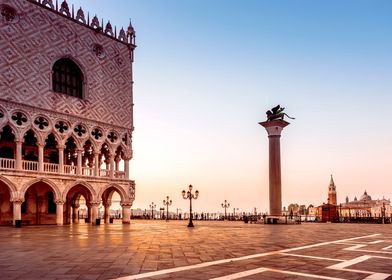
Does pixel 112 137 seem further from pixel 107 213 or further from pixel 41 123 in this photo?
pixel 107 213

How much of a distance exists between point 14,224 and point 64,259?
18953mm

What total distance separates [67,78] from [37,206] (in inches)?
383

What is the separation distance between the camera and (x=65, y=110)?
29.8 metres

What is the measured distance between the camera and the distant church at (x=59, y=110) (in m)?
26.9

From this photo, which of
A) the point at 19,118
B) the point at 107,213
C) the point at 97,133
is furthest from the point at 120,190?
the point at 19,118

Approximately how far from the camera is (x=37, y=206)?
3142 centimetres

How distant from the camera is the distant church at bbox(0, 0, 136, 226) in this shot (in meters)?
26.9

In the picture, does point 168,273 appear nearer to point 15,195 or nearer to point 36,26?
point 15,195

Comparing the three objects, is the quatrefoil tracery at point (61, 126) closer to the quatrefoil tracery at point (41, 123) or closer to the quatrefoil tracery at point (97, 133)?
the quatrefoil tracery at point (41, 123)

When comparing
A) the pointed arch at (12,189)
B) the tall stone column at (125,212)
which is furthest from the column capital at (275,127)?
the pointed arch at (12,189)

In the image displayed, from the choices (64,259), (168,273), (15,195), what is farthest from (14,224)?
(168,273)

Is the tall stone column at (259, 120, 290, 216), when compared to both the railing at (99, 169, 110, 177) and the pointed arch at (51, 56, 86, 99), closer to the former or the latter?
the railing at (99, 169, 110, 177)

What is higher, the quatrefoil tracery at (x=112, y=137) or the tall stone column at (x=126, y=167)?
the quatrefoil tracery at (x=112, y=137)

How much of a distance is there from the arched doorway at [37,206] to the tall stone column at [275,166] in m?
15.9
